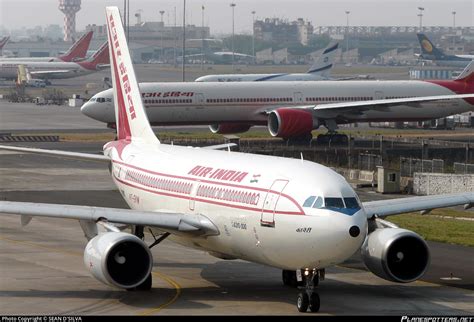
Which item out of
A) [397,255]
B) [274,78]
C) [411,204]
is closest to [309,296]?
[397,255]

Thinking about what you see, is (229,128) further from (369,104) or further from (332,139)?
(369,104)

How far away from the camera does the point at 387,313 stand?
105ft

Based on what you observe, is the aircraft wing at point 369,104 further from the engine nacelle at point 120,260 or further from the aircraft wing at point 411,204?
the engine nacelle at point 120,260

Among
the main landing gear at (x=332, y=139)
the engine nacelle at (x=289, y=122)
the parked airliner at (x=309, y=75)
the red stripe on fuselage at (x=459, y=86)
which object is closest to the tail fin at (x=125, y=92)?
the engine nacelle at (x=289, y=122)

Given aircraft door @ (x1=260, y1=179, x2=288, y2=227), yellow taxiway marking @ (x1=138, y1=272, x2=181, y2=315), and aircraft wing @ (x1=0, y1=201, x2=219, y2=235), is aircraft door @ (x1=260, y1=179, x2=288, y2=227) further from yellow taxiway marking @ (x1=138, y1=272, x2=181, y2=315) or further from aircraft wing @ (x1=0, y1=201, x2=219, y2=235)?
yellow taxiway marking @ (x1=138, y1=272, x2=181, y2=315)

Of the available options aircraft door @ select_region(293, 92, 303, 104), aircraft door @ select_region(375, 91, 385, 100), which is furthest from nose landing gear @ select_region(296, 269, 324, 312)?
aircraft door @ select_region(375, 91, 385, 100)

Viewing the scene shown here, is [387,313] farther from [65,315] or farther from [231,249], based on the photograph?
[65,315]

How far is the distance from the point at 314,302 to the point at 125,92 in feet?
58.3

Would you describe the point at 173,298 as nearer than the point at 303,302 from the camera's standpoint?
No

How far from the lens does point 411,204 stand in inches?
1459

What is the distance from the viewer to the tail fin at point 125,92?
45562 mm

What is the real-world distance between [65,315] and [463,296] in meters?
12.2

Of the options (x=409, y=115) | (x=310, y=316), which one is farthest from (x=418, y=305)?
(x=409, y=115)

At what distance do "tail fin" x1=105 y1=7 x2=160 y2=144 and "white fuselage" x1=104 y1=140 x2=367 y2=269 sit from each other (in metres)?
4.18
